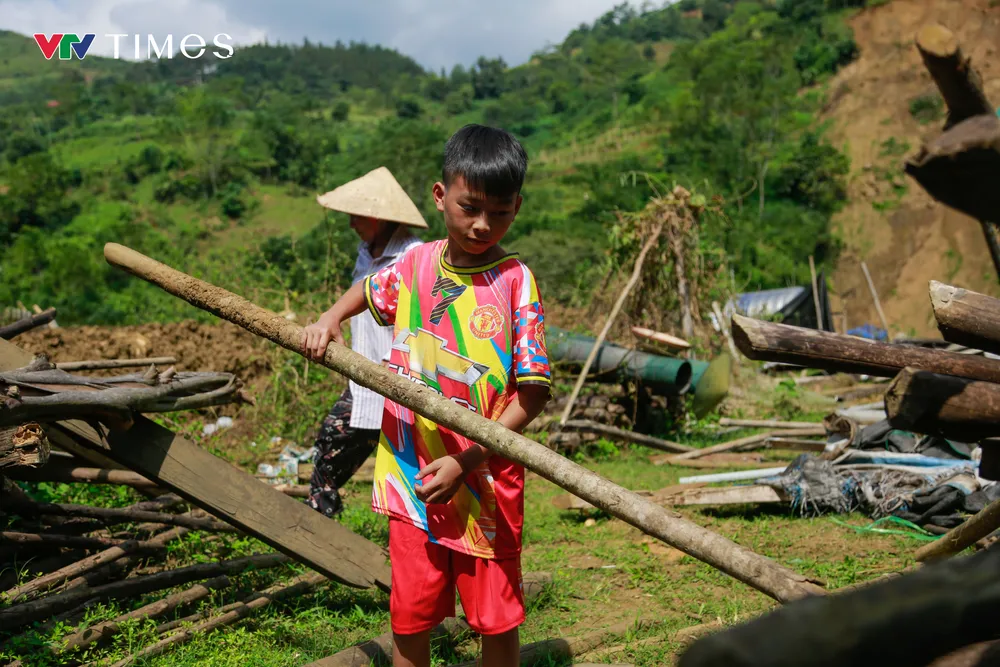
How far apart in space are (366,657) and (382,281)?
1.33 meters

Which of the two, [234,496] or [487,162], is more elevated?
[487,162]

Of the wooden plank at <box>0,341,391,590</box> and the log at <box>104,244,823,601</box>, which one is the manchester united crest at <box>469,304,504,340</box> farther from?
the wooden plank at <box>0,341,391,590</box>

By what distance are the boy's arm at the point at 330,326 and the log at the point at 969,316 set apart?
1.74 meters

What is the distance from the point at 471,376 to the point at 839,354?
50.2 inches

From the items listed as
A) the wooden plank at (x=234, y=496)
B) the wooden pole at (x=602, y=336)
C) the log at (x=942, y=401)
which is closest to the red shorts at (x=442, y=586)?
the wooden plank at (x=234, y=496)

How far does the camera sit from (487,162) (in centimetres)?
225

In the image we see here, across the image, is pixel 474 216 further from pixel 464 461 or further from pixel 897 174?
pixel 897 174

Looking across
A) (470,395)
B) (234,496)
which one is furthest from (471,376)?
(234,496)

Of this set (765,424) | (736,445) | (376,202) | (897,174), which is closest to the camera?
(376,202)

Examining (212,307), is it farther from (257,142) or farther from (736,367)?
(257,142)

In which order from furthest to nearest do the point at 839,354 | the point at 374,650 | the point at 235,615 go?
the point at 235,615 < the point at 374,650 < the point at 839,354

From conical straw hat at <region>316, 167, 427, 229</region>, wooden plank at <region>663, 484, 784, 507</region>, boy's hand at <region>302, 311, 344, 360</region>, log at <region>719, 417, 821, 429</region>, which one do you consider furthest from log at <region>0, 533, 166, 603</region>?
log at <region>719, 417, 821, 429</region>

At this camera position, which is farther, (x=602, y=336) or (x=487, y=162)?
(x=602, y=336)

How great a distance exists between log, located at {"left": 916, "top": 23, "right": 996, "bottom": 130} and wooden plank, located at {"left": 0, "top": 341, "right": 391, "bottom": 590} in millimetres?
2374
